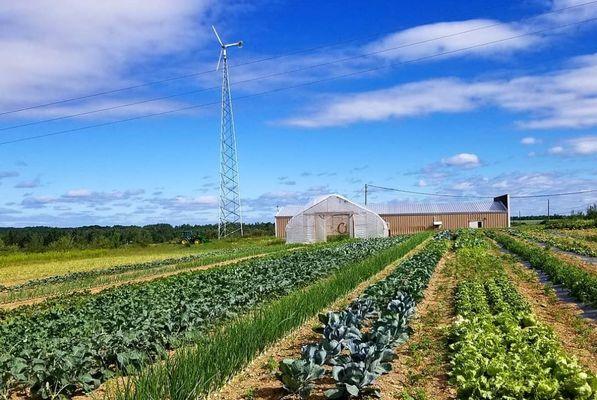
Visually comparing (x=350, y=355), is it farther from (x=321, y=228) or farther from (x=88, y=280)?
(x=321, y=228)

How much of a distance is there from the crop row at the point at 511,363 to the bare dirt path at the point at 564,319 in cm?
48

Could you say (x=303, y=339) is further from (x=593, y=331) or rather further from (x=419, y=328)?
(x=593, y=331)

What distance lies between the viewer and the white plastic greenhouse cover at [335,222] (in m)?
49.4

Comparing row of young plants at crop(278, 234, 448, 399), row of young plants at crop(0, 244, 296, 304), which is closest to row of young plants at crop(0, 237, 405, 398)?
row of young plants at crop(278, 234, 448, 399)

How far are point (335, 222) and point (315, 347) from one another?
43.2 metres

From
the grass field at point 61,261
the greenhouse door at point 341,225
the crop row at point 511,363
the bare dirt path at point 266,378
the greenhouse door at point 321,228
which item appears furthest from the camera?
the greenhouse door at point 321,228

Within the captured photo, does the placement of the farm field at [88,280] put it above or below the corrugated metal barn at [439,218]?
below

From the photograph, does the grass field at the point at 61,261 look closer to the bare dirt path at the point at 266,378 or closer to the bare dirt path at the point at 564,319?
the bare dirt path at the point at 266,378

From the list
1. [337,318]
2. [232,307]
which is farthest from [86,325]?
[337,318]

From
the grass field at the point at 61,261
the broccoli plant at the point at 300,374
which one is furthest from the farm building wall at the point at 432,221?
the broccoli plant at the point at 300,374

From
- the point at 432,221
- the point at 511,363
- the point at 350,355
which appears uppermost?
the point at 432,221

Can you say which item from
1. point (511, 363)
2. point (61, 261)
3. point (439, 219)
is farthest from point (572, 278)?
point (439, 219)

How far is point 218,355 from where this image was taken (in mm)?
6215

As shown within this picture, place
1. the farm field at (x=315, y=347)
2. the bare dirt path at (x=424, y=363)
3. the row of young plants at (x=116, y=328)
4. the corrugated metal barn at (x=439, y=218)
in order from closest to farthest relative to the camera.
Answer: the farm field at (x=315, y=347) < the bare dirt path at (x=424, y=363) < the row of young plants at (x=116, y=328) < the corrugated metal barn at (x=439, y=218)
